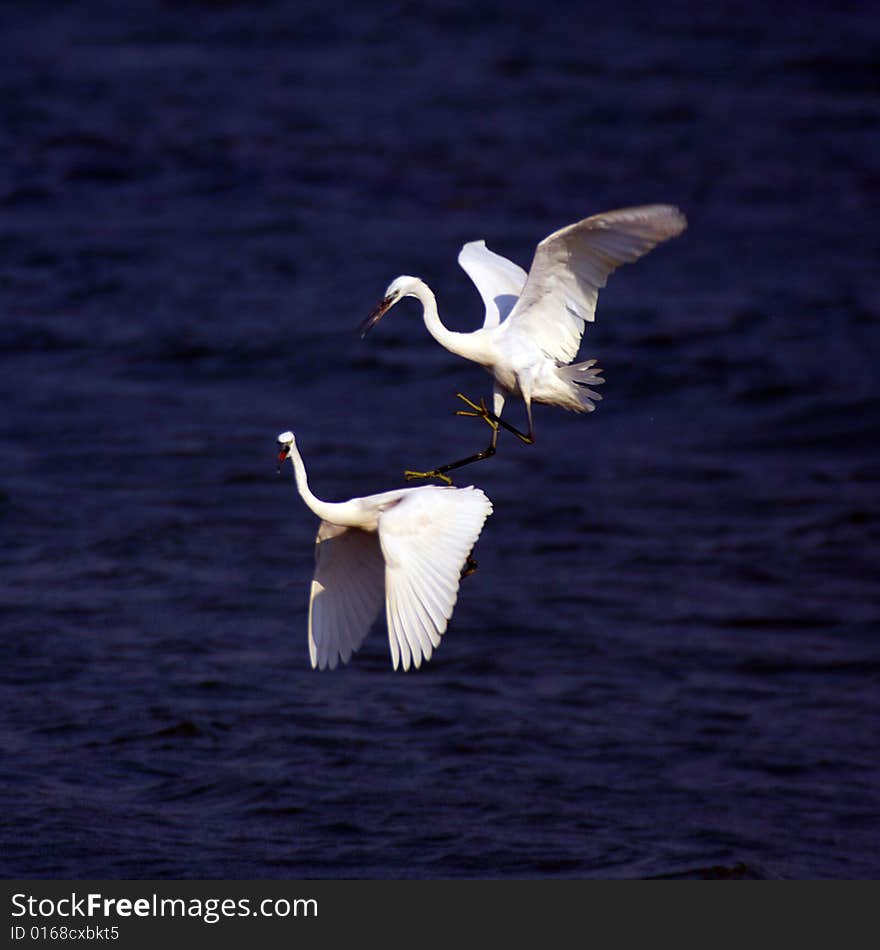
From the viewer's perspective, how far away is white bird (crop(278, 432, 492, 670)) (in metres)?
6.75

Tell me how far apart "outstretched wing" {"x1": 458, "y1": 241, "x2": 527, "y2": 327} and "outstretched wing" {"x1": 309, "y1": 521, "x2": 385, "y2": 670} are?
127 centimetres

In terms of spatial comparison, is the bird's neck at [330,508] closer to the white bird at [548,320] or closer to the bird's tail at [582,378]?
the white bird at [548,320]

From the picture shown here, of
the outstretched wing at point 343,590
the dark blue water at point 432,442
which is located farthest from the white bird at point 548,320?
the dark blue water at point 432,442

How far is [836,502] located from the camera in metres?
12.9

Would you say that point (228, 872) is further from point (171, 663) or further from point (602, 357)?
point (602, 357)

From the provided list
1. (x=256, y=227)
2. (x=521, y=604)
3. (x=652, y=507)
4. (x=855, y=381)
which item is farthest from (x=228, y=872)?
(x=256, y=227)

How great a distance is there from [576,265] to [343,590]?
1.73m

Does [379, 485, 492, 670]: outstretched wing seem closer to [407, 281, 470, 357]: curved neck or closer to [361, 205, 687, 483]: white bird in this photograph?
[361, 205, 687, 483]: white bird

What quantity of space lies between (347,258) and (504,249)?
1.53 m

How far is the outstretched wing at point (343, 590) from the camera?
7.50 meters

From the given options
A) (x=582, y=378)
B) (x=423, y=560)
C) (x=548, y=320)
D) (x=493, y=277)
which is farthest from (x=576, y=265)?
(x=423, y=560)

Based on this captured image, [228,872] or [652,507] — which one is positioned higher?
[652,507]

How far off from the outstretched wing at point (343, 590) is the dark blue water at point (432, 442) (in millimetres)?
1407

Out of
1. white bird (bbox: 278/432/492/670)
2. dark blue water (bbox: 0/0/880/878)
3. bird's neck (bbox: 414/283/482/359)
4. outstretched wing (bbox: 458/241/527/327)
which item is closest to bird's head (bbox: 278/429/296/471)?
white bird (bbox: 278/432/492/670)
